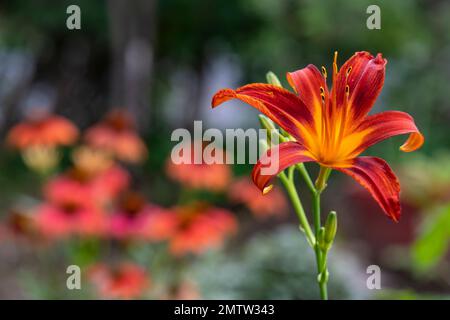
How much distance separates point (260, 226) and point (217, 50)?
1.46m

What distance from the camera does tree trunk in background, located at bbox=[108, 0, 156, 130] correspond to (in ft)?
9.68

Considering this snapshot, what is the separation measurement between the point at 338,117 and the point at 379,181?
6 centimetres

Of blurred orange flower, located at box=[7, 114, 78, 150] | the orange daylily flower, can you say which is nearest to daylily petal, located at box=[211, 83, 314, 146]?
the orange daylily flower

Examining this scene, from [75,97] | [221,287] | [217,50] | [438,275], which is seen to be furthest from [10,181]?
[221,287]

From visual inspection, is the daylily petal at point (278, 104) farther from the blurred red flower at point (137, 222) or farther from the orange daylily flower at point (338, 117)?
the blurred red flower at point (137, 222)

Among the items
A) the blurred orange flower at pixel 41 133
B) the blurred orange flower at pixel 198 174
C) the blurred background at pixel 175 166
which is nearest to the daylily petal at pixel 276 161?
the blurred background at pixel 175 166

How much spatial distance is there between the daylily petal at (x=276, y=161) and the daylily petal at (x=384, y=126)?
39 mm

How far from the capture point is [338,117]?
360 mm

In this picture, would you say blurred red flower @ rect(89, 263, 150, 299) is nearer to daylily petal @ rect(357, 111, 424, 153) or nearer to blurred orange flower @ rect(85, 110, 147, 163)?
blurred orange flower @ rect(85, 110, 147, 163)

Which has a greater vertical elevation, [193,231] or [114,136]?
[114,136]

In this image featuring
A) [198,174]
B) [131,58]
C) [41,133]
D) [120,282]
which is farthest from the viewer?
[131,58]

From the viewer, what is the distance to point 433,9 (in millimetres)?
4609

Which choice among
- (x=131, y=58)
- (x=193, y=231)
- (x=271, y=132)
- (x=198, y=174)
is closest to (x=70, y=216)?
(x=193, y=231)

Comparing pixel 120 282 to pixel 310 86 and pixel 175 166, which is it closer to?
pixel 175 166
